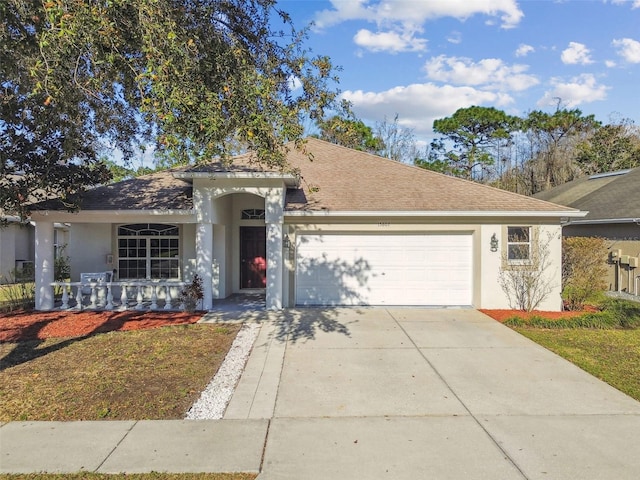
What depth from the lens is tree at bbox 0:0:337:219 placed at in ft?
17.1

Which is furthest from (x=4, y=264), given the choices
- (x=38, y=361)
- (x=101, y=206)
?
(x=38, y=361)

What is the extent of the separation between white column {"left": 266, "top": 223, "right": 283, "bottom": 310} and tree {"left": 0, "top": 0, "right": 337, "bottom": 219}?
4828mm

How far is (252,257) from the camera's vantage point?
15.2 m

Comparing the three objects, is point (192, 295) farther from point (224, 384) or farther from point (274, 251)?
point (224, 384)

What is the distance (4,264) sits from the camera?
19297mm

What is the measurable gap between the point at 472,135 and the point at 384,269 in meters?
26.8

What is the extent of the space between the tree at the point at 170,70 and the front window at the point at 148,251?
6.18 meters

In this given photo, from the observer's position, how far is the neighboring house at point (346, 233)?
12.0 metres

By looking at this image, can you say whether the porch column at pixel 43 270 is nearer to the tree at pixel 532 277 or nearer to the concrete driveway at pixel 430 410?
the concrete driveway at pixel 430 410

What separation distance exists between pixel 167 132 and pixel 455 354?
5975mm

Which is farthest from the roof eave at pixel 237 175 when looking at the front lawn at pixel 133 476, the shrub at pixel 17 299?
A: the front lawn at pixel 133 476

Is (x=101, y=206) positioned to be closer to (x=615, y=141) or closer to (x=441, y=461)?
(x=441, y=461)

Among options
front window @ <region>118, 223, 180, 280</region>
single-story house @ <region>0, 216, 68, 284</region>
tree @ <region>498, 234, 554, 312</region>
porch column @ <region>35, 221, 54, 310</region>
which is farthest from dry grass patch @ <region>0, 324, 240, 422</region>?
single-story house @ <region>0, 216, 68, 284</region>

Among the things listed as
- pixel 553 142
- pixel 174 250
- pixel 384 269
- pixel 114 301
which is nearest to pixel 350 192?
pixel 384 269
